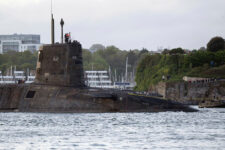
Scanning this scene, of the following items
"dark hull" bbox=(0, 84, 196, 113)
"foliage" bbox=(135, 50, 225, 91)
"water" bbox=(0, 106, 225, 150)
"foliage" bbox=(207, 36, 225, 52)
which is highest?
"foliage" bbox=(207, 36, 225, 52)

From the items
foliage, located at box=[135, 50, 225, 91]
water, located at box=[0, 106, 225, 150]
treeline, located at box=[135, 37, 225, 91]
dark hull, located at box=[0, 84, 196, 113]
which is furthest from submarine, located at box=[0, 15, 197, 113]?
foliage, located at box=[135, 50, 225, 91]

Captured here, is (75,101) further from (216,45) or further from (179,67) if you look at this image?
(216,45)

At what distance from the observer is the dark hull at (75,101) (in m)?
51.2

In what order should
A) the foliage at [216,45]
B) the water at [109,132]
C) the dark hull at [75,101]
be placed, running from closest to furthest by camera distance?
1. the water at [109,132]
2. the dark hull at [75,101]
3. the foliage at [216,45]

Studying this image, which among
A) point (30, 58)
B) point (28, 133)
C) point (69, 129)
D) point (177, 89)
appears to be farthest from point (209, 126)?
point (30, 58)

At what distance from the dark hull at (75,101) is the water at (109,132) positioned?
118 cm

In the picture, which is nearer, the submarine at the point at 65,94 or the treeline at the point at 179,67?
the submarine at the point at 65,94

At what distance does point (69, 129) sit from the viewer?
38.5 m

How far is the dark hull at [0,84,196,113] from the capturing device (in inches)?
2016

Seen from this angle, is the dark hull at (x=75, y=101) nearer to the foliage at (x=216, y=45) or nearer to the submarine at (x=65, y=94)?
the submarine at (x=65, y=94)

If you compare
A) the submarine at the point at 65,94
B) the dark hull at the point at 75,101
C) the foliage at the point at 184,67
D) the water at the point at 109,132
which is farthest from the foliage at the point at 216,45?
the water at the point at 109,132

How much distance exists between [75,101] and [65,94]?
1.14 meters

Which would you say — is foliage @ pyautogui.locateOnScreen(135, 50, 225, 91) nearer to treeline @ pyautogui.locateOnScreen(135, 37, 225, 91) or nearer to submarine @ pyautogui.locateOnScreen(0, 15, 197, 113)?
treeline @ pyautogui.locateOnScreen(135, 37, 225, 91)

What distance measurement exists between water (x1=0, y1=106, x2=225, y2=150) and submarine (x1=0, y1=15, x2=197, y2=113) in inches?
50.4
